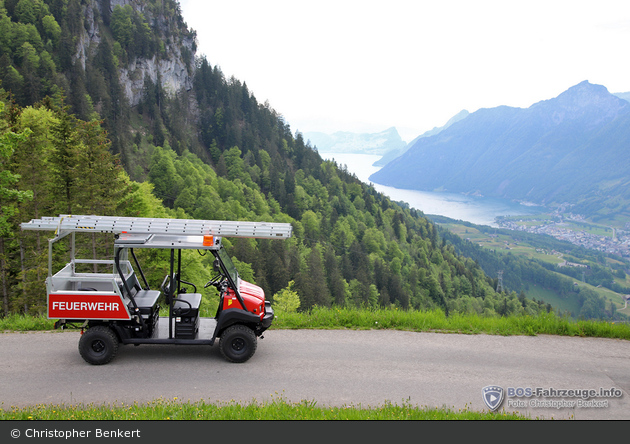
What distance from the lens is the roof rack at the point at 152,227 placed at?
8.11 meters

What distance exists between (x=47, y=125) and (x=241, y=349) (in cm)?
2629

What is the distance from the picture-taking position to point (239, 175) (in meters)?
Answer: 119

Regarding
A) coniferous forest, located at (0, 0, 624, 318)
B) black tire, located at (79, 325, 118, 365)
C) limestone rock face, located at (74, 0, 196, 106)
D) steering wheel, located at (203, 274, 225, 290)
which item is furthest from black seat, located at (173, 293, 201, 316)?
limestone rock face, located at (74, 0, 196, 106)

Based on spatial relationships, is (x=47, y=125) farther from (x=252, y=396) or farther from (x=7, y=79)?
(x=7, y=79)

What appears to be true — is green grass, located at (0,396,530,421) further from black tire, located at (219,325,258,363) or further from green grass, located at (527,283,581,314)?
green grass, located at (527,283,581,314)

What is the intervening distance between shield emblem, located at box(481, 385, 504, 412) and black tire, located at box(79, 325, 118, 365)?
23.2 feet

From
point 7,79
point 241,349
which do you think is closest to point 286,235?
point 241,349

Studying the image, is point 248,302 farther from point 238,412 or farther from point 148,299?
point 238,412

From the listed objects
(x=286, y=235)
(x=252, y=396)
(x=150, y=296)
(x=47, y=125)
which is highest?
(x=47, y=125)

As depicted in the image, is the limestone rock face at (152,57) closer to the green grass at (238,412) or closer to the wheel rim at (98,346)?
the wheel rim at (98,346)

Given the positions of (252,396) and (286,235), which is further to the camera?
(286,235)

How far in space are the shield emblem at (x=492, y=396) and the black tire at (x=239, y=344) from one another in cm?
444

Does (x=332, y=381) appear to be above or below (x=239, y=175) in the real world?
below

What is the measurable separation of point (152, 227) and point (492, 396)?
7.22 m
